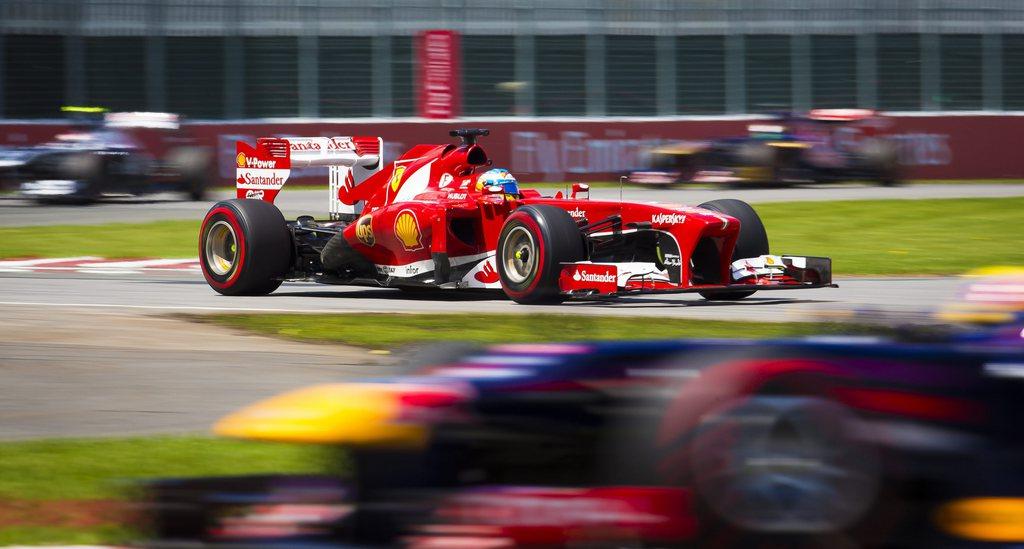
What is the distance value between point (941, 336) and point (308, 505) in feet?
6.66

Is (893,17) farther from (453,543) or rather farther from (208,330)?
(453,543)

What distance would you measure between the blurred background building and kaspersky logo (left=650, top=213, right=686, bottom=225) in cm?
2309

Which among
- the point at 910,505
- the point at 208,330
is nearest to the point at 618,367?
the point at 910,505

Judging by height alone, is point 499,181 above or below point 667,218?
above

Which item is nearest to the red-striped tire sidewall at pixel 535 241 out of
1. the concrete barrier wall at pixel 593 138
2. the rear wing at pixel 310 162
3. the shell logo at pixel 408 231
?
the shell logo at pixel 408 231

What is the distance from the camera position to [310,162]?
14.6 metres

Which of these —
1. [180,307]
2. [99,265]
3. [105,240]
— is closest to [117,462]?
[180,307]

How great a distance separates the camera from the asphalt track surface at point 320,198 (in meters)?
25.1

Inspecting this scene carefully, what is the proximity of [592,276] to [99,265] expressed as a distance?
25.8ft

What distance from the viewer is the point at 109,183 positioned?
28.1 m

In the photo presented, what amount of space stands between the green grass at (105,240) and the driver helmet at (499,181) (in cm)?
732

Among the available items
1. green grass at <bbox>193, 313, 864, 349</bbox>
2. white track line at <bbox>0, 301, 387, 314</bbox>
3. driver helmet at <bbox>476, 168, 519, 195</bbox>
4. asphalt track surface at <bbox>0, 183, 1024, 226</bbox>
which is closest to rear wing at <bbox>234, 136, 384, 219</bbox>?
driver helmet at <bbox>476, 168, 519, 195</bbox>

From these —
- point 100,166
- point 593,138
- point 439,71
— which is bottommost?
point 100,166

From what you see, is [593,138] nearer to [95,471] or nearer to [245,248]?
[245,248]
